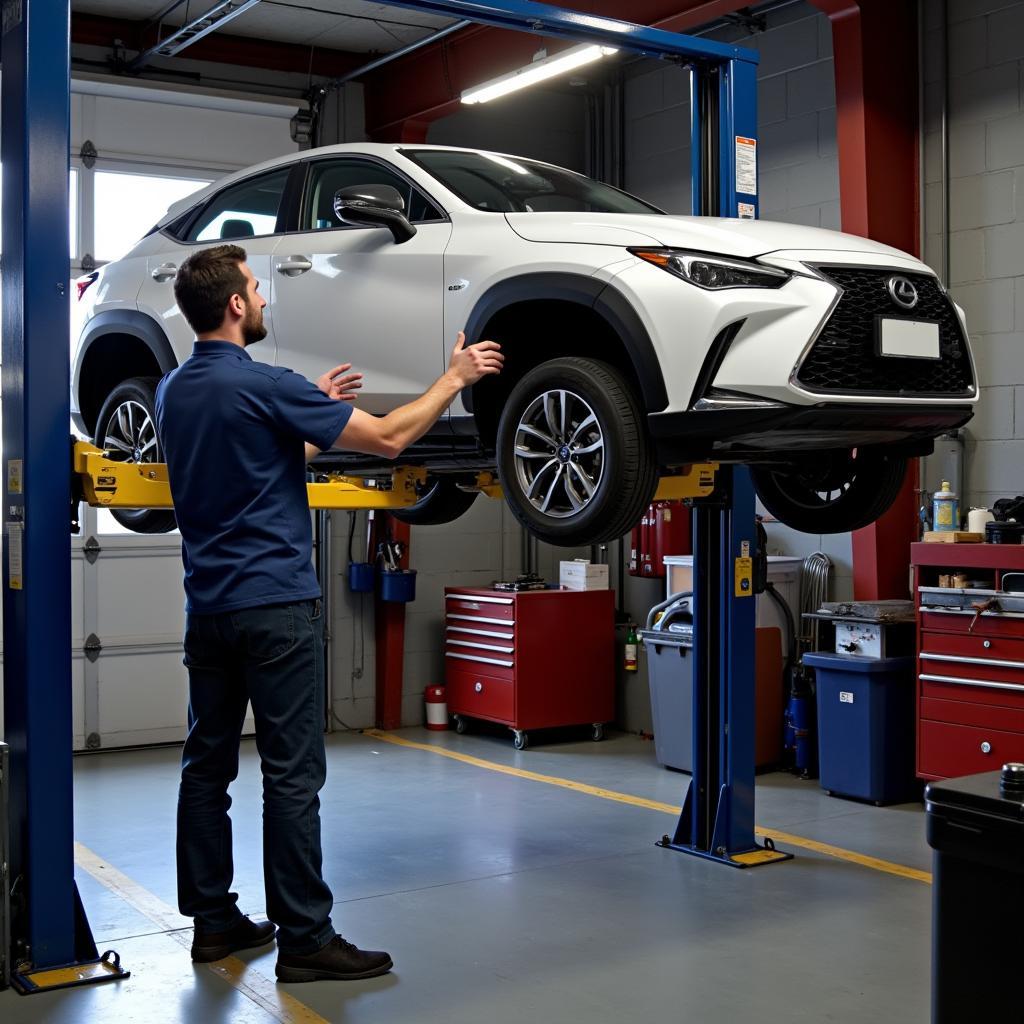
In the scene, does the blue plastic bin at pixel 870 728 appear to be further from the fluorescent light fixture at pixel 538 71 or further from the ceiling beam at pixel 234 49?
the ceiling beam at pixel 234 49

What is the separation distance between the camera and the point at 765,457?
4.34 m

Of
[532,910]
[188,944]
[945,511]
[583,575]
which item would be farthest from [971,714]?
[188,944]

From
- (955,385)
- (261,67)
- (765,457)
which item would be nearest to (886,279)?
(955,385)

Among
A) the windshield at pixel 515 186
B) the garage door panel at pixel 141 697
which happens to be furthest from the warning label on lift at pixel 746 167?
the garage door panel at pixel 141 697

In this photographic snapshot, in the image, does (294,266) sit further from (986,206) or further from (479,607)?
(479,607)

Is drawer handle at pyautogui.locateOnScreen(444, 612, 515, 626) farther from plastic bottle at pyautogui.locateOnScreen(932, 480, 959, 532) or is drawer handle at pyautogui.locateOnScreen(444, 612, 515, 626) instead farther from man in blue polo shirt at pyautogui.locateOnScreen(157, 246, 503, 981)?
man in blue polo shirt at pyautogui.locateOnScreen(157, 246, 503, 981)

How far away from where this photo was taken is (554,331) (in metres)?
4.14

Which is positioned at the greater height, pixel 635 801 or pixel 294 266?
pixel 294 266

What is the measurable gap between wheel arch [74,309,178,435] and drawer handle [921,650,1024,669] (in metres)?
3.65

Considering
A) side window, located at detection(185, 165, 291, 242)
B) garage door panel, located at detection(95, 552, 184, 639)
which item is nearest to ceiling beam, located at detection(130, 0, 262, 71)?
side window, located at detection(185, 165, 291, 242)

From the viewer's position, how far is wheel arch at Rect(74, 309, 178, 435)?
5.23 meters

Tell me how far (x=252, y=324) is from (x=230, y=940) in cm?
189

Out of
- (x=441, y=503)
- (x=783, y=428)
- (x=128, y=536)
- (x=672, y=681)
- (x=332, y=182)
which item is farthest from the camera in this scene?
(x=128, y=536)

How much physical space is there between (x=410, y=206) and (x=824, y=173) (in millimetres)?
3807
